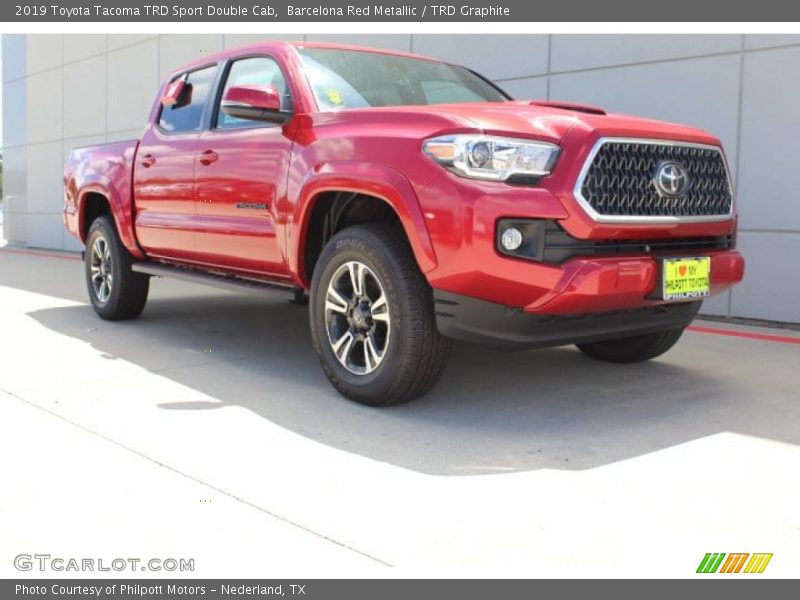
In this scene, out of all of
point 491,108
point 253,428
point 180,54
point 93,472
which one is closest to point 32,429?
point 93,472

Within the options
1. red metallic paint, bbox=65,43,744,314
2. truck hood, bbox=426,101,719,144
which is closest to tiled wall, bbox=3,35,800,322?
red metallic paint, bbox=65,43,744,314

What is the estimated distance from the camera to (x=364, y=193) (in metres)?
3.99

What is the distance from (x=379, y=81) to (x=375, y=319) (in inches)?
61.7

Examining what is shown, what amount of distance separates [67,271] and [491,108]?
9.98 meters

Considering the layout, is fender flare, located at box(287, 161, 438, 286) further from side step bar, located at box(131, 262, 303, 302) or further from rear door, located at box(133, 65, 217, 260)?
rear door, located at box(133, 65, 217, 260)

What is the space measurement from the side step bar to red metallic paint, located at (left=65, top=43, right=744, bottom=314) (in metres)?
Answer: 0.08

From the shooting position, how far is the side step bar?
4.82 metres

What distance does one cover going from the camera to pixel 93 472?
324cm

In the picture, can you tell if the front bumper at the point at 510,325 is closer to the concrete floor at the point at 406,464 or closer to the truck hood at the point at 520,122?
the concrete floor at the point at 406,464

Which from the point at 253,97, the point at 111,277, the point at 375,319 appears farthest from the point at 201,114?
the point at 375,319

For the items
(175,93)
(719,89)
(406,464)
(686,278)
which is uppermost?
(719,89)

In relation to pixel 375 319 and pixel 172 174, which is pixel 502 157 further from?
pixel 172 174

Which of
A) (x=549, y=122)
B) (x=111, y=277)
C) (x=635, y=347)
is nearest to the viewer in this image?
(x=549, y=122)

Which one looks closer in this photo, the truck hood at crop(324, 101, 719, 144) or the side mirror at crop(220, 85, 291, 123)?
the truck hood at crop(324, 101, 719, 144)
